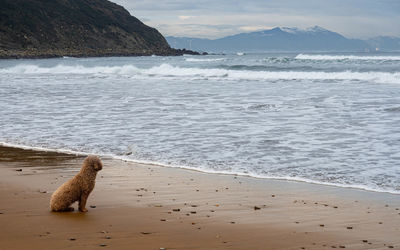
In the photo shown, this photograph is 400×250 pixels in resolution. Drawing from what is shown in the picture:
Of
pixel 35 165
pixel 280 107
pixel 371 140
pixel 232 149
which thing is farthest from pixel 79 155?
pixel 280 107

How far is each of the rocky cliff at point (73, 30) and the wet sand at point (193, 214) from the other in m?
85.3

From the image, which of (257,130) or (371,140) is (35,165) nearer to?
(257,130)

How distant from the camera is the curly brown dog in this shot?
5125 mm

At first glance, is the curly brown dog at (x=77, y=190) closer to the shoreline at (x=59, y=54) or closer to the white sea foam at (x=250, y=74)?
the white sea foam at (x=250, y=74)

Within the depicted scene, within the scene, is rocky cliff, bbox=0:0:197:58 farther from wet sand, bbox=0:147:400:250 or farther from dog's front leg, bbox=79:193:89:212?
dog's front leg, bbox=79:193:89:212

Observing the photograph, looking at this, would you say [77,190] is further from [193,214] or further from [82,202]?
[193,214]

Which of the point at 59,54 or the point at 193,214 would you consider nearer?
the point at 193,214

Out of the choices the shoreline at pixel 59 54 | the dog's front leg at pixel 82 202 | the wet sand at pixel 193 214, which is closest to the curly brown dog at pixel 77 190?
the dog's front leg at pixel 82 202

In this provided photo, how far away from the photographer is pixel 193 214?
510 cm

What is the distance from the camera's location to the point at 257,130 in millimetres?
10609

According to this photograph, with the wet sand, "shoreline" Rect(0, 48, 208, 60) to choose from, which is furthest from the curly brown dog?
"shoreline" Rect(0, 48, 208, 60)

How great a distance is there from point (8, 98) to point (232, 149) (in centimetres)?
1144

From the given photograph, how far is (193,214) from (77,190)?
1.12 meters

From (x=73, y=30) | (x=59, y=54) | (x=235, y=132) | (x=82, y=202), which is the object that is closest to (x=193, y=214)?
(x=82, y=202)
